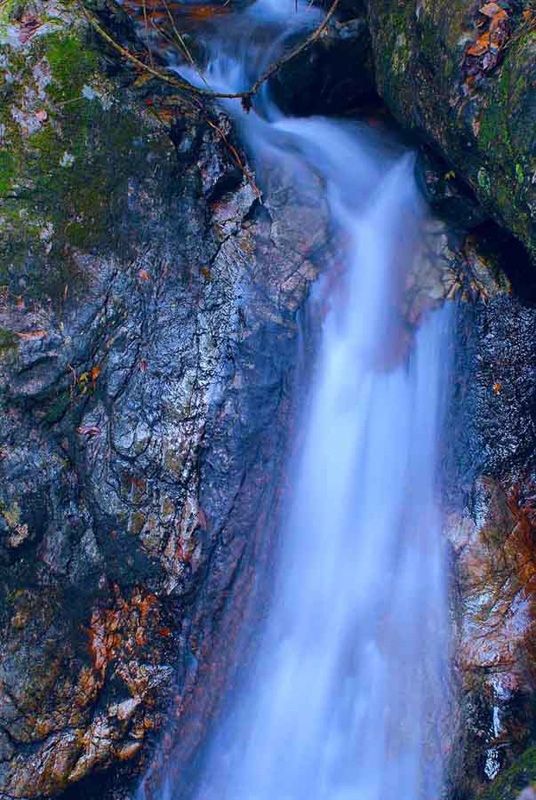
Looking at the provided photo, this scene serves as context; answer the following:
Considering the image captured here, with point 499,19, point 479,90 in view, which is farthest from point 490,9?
point 479,90

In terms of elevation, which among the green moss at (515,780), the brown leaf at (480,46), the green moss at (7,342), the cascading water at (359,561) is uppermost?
the green moss at (7,342)

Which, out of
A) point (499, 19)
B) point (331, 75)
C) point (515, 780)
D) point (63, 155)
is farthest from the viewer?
point (331, 75)

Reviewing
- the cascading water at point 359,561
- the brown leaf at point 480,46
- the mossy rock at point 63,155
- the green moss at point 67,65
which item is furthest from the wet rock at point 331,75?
the brown leaf at point 480,46

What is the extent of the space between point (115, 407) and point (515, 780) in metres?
2.71

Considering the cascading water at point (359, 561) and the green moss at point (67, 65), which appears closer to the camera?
the cascading water at point (359, 561)

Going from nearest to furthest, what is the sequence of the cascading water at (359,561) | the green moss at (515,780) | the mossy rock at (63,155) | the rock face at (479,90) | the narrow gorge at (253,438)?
1. the green moss at (515,780)
2. the rock face at (479,90)
3. the narrow gorge at (253,438)
4. the cascading water at (359,561)
5. the mossy rock at (63,155)

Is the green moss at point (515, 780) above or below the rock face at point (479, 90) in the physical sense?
below

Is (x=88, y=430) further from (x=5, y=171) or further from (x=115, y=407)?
(x=5, y=171)

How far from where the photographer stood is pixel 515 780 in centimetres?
244

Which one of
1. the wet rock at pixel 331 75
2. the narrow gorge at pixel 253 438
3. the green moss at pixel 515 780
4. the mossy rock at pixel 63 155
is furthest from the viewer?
the wet rock at pixel 331 75

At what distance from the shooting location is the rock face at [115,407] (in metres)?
3.48

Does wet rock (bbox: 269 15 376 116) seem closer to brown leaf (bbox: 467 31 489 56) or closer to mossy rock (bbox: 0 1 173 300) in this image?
mossy rock (bbox: 0 1 173 300)

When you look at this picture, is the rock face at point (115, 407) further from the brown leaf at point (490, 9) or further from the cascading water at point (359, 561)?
the brown leaf at point (490, 9)

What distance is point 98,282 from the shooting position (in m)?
3.77
